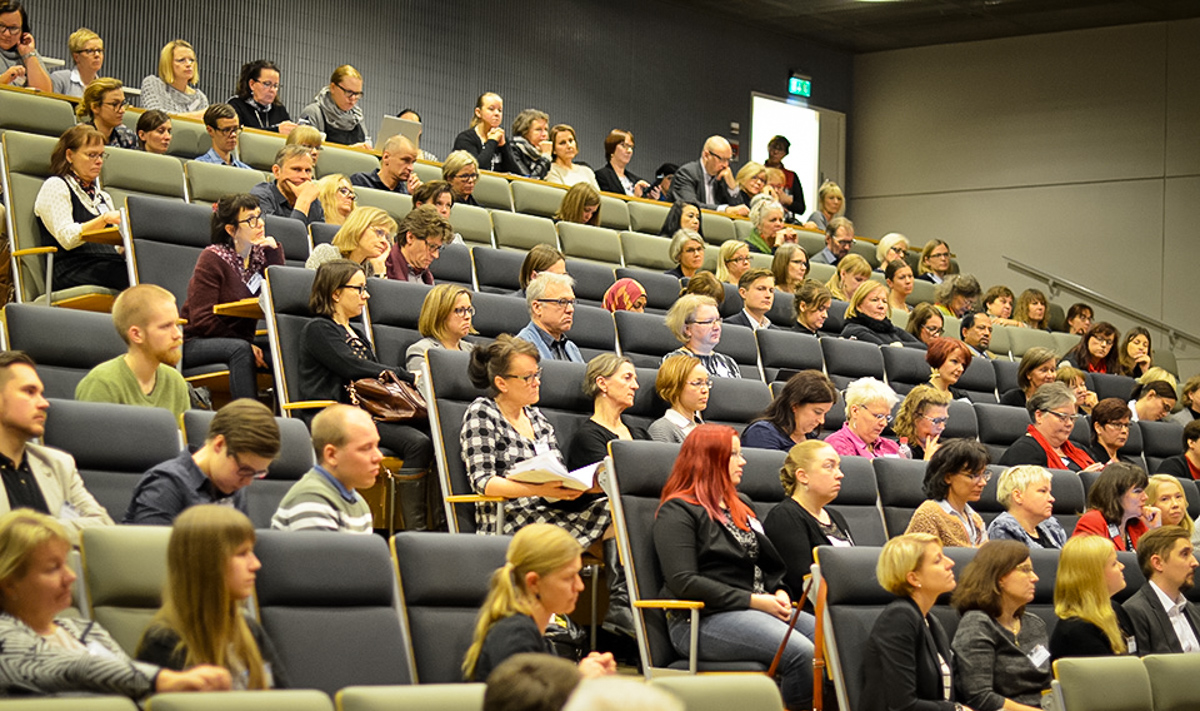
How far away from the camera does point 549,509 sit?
368cm

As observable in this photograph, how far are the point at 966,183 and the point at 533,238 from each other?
6.05 m

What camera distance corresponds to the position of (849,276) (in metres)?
7.02

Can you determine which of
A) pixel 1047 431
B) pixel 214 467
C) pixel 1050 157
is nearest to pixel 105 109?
pixel 214 467

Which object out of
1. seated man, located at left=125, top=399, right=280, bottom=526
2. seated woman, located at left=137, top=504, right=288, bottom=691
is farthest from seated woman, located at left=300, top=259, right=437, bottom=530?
seated woman, located at left=137, top=504, right=288, bottom=691

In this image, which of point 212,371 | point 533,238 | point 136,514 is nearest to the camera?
point 136,514

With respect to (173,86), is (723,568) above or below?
below

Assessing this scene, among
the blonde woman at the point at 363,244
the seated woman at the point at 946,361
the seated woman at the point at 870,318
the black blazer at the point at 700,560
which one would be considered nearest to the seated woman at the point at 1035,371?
the seated woman at the point at 946,361

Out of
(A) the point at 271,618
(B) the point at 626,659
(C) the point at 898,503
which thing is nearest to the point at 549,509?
(B) the point at 626,659

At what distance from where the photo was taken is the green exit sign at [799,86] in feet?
38.4

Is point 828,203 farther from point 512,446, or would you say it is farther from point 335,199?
point 512,446

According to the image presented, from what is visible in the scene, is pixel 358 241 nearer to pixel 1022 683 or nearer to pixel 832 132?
pixel 1022 683

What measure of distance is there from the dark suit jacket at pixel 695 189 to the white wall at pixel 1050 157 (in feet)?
11.5

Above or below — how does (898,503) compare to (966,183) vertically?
below

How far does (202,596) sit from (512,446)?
1.75 meters
